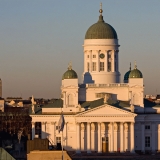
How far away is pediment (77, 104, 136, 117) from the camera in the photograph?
A: 165275 mm

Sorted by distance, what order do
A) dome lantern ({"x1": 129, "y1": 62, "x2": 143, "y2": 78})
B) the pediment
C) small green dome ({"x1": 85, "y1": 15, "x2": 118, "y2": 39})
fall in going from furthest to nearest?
small green dome ({"x1": 85, "y1": 15, "x2": 118, "y2": 39}) → dome lantern ({"x1": 129, "y1": 62, "x2": 143, "y2": 78}) → the pediment

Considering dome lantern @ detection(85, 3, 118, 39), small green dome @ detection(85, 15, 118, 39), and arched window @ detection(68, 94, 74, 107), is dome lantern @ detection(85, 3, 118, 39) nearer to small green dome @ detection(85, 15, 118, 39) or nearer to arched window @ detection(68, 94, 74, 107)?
small green dome @ detection(85, 15, 118, 39)

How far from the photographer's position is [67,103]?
17100 cm

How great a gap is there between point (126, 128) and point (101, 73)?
40.4 ft

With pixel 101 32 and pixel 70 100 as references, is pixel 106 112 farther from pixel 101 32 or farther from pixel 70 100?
pixel 101 32

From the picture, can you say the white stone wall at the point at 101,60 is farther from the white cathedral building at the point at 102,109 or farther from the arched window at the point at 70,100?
the arched window at the point at 70,100

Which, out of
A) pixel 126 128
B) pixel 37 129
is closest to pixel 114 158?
pixel 126 128

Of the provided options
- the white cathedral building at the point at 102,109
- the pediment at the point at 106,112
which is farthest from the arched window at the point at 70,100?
the pediment at the point at 106,112

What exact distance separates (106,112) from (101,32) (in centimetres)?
1529

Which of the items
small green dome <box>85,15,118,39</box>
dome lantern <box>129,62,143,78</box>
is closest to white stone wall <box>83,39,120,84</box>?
small green dome <box>85,15,118,39</box>

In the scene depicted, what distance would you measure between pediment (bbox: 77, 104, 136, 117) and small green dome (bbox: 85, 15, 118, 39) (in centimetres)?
1450

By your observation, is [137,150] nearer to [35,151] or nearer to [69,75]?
[69,75]

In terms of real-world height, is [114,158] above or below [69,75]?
below

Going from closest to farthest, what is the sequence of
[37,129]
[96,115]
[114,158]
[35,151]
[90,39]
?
[35,151] → [114,158] → [96,115] → [90,39] → [37,129]
